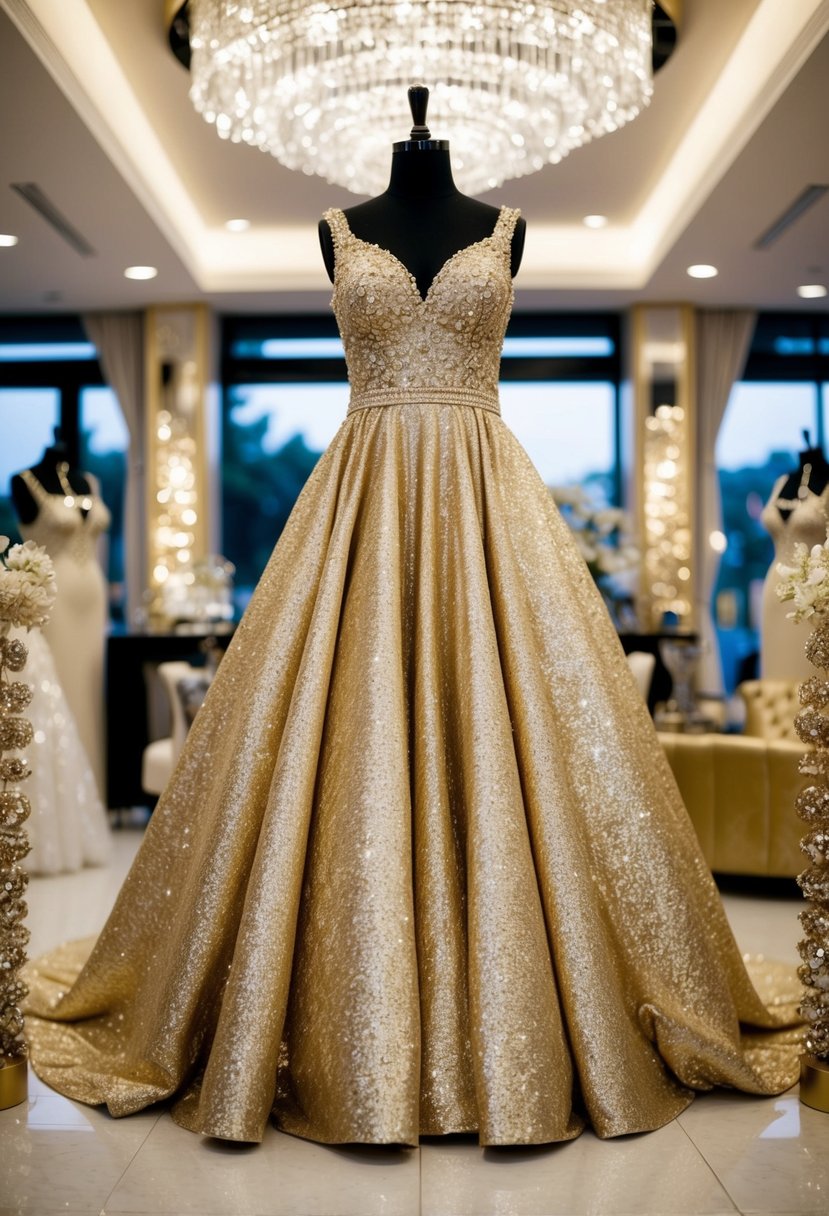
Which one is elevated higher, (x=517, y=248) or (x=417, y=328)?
(x=517, y=248)

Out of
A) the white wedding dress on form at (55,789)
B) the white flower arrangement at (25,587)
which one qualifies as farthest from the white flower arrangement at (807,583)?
the white wedding dress on form at (55,789)

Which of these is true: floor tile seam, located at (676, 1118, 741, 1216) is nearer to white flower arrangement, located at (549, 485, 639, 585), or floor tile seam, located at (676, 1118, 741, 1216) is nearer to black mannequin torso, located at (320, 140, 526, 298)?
black mannequin torso, located at (320, 140, 526, 298)

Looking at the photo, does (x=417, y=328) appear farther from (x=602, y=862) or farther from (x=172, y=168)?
(x=172, y=168)

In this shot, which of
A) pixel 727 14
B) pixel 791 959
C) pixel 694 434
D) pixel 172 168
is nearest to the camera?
pixel 791 959

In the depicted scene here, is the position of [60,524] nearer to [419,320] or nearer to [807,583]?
[419,320]

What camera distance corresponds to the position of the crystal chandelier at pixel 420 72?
12.6ft

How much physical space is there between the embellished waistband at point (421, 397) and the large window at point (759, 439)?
20.5 feet

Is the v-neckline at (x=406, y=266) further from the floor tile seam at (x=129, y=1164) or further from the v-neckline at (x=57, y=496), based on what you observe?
the v-neckline at (x=57, y=496)

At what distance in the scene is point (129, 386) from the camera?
8188 mm

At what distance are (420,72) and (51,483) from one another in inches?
108

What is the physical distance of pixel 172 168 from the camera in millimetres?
6344

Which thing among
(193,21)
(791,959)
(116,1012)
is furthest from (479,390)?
(193,21)

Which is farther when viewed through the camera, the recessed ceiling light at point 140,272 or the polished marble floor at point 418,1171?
the recessed ceiling light at point 140,272

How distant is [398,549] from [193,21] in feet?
9.28
